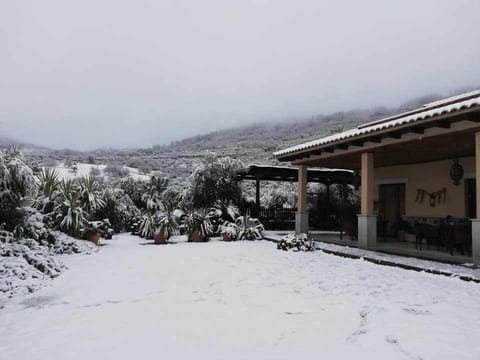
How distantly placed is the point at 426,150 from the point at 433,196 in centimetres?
230

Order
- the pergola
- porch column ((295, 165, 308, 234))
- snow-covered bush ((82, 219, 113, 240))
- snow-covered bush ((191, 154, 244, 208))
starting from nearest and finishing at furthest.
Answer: snow-covered bush ((82, 219, 113, 240)) < porch column ((295, 165, 308, 234)) < snow-covered bush ((191, 154, 244, 208)) < the pergola

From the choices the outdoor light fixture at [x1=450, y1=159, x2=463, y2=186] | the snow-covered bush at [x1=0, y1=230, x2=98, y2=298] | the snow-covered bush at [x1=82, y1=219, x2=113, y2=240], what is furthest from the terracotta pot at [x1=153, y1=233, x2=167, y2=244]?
the outdoor light fixture at [x1=450, y1=159, x2=463, y2=186]

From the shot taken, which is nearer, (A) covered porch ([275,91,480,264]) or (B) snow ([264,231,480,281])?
(B) snow ([264,231,480,281])

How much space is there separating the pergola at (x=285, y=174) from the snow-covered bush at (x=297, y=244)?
4896 mm

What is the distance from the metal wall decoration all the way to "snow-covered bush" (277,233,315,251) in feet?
13.0

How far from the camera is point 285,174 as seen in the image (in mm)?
15555

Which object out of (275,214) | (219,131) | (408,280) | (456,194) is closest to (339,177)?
(275,214)

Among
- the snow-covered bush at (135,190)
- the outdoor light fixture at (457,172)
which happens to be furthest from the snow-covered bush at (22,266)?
the snow-covered bush at (135,190)

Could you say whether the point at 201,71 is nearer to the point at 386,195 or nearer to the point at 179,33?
the point at 179,33

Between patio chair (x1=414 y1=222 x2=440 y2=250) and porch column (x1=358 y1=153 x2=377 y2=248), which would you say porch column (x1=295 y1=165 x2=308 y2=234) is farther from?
patio chair (x1=414 y1=222 x2=440 y2=250)

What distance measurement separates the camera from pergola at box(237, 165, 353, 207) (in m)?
14.9

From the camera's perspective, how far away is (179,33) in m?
28.5

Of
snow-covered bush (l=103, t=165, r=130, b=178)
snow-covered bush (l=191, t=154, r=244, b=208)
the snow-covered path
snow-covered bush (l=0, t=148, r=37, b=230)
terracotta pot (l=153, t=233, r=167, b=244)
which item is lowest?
the snow-covered path

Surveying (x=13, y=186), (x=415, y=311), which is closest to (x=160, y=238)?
(x=13, y=186)
